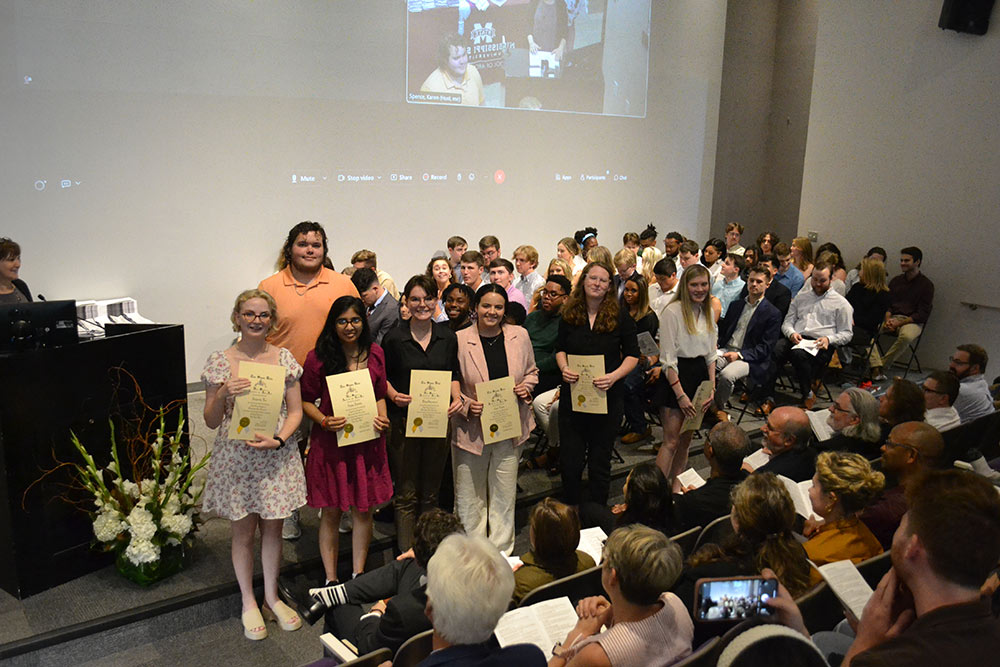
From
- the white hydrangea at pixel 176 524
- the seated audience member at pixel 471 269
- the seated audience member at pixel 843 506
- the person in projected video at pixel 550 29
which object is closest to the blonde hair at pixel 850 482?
the seated audience member at pixel 843 506

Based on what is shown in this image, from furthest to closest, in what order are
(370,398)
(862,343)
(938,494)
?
1. (862,343)
2. (370,398)
3. (938,494)

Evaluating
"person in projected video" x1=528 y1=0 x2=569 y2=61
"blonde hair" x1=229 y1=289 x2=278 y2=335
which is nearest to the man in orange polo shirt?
"blonde hair" x1=229 y1=289 x2=278 y2=335

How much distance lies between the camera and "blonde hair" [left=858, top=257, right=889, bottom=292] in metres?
6.96

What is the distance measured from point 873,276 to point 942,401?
3300 millimetres

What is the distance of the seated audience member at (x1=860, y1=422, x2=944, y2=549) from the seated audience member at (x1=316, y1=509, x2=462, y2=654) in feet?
5.29

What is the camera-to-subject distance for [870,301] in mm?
7023

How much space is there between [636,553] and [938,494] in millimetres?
701

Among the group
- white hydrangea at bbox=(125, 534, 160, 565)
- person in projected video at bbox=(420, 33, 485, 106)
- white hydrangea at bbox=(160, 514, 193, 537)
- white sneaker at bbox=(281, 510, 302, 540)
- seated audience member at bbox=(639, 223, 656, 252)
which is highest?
person in projected video at bbox=(420, 33, 485, 106)

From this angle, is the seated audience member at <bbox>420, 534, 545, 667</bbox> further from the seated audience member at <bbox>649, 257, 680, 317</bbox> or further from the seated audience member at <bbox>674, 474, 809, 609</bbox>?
the seated audience member at <bbox>649, 257, 680, 317</bbox>

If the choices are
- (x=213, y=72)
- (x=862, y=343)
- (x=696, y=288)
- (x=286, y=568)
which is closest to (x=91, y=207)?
(x=213, y=72)

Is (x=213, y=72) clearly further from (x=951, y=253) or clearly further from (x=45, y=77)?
(x=951, y=253)

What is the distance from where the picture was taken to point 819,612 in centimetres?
226

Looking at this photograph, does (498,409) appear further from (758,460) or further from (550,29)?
(550,29)

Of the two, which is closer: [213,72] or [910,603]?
[910,603]
